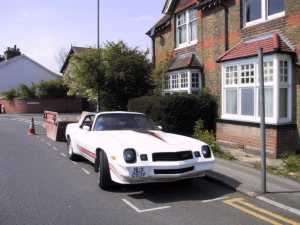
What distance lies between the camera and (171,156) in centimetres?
692

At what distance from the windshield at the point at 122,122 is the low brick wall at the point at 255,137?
158 inches

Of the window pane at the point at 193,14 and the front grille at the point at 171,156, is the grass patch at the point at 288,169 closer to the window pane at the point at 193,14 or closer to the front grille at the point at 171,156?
the front grille at the point at 171,156

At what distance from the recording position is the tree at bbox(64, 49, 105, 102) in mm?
21078

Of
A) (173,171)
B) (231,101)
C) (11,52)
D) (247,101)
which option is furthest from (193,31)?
(11,52)

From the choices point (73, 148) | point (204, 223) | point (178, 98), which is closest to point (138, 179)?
point (204, 223)

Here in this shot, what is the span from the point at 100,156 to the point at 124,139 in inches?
22.1

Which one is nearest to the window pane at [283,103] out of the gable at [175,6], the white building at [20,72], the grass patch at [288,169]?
the grass patch at [288,169]

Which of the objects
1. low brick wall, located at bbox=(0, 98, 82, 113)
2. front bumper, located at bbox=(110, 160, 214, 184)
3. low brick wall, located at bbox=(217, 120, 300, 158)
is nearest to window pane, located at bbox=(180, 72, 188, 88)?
low brick wall, located at bbox=(217, 120, 300, 158)

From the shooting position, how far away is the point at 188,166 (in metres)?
6.92

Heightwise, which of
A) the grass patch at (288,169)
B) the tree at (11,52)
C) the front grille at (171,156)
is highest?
the tree at (11,52)

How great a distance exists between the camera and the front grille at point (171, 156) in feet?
22.4

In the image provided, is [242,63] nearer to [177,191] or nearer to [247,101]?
[247,101]

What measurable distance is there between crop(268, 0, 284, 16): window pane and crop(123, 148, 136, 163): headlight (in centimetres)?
792

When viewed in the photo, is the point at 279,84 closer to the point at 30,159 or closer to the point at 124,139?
the point at 124,139
